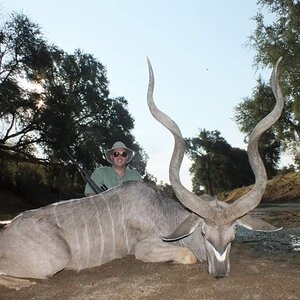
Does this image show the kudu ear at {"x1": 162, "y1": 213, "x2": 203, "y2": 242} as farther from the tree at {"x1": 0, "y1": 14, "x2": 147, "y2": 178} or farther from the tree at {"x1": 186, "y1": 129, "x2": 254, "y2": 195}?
the tree at {"x1": 186, "y1": 129, "x2": 254, "y2": 195}

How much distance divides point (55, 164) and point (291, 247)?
17.9 meters

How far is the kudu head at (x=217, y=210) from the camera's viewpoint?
3.72 m

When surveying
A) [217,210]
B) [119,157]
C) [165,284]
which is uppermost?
[119,157]

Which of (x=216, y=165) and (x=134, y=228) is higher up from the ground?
(x=216, y=165)

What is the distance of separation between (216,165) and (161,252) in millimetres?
39398

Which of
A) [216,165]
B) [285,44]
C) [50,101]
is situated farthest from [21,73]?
[216,165]

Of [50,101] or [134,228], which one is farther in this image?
[50,101]

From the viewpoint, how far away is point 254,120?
25.5m

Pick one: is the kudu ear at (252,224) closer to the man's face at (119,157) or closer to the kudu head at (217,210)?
the kudu head at (217,210)

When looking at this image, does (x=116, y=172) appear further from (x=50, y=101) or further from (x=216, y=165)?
(x=216, y=165)

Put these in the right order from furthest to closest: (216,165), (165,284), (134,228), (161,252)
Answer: (216,165), (134,228), (161,252), (165,284)

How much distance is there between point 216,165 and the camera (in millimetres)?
43188

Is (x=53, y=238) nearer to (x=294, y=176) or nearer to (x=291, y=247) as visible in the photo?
(x=291, y=247)

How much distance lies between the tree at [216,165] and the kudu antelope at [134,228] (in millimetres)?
36094
